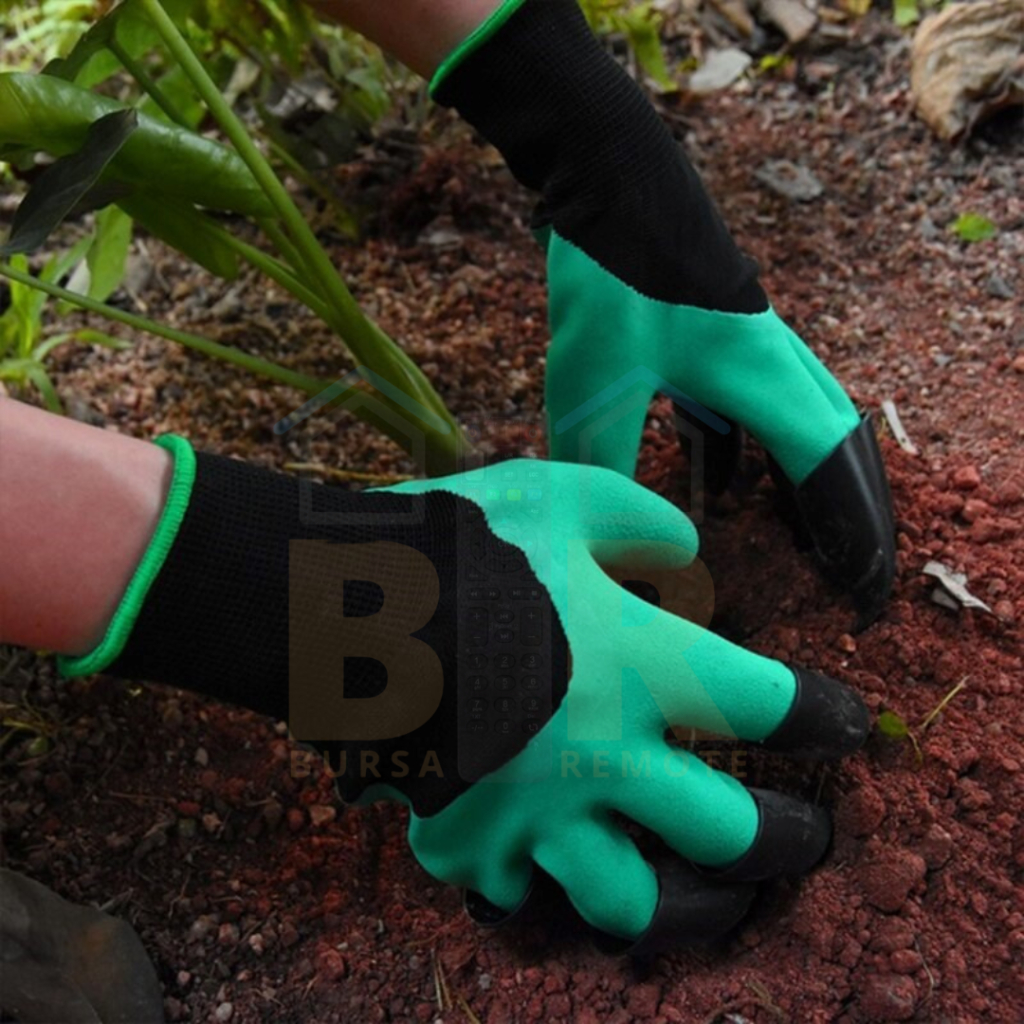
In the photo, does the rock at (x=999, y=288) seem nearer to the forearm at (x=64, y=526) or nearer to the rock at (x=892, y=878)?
the rock at (x=892, y=878)

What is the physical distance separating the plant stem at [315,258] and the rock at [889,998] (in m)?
0.66

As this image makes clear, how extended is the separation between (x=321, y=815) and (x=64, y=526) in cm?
42

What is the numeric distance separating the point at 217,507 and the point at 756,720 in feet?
1.52

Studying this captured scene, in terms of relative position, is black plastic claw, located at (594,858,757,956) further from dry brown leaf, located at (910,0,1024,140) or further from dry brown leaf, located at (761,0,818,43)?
dry brown leaf, located at (761,0,818,43)

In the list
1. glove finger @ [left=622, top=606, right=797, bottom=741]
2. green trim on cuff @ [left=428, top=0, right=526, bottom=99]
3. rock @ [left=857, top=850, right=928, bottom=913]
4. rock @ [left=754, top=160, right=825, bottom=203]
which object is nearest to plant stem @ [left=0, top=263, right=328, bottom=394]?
green trim on cuff @ [left=428, top=0, right=526, bottom=99]

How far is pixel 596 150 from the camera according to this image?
999mm

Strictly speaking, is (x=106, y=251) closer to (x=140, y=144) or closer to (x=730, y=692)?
(x=140, y=144)

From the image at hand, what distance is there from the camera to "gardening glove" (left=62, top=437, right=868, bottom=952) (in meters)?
0.83

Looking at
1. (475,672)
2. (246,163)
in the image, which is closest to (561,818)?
(475,672)

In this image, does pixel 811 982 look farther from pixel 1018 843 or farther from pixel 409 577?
pixel 409 577

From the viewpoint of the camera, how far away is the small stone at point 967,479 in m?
1.11

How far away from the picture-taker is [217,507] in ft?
2.66

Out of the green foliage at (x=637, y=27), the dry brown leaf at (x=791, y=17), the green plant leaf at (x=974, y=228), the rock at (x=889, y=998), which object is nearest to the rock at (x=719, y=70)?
the dry brown leaf at (x=791, y=17)

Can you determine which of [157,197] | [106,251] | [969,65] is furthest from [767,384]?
[969,65]
